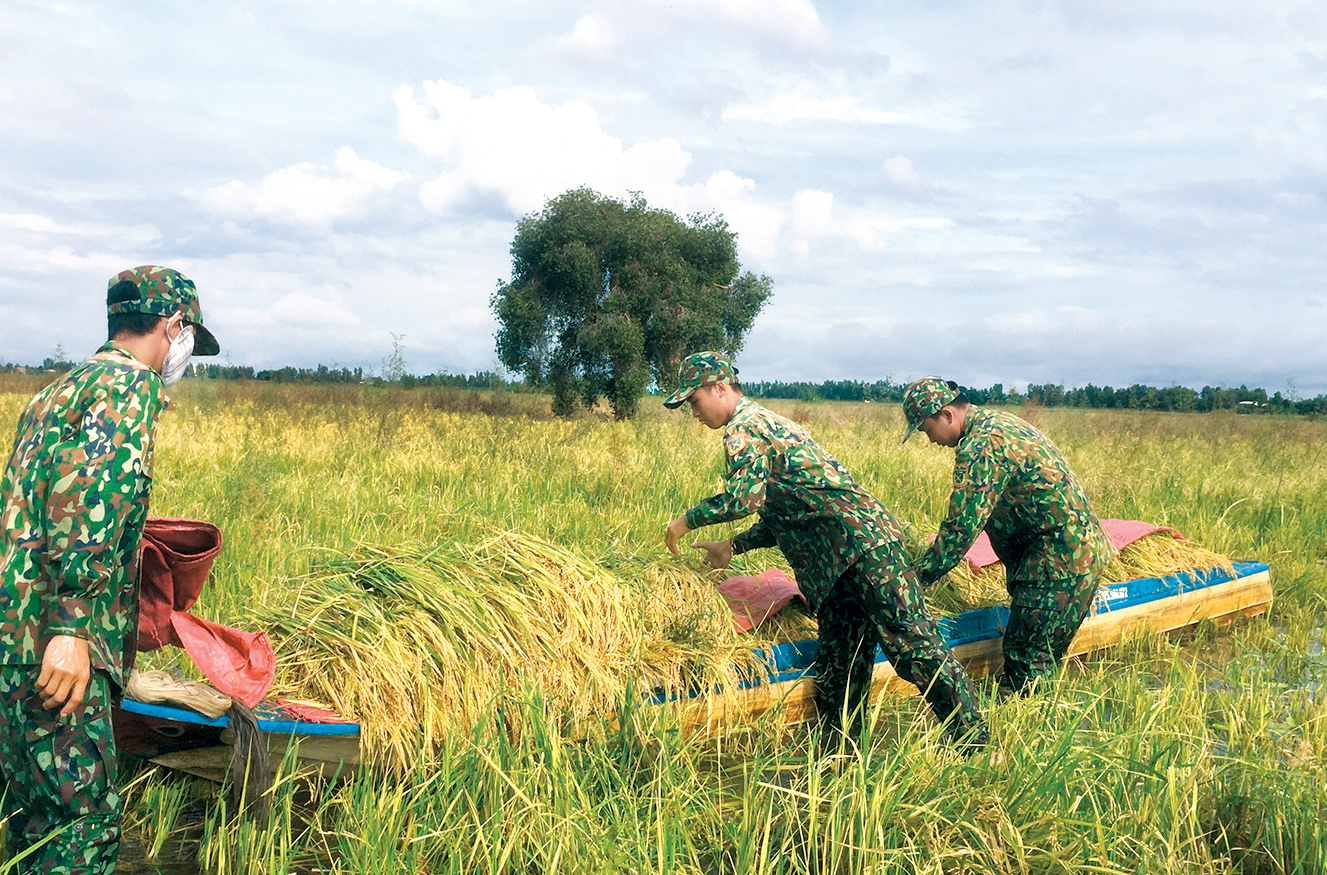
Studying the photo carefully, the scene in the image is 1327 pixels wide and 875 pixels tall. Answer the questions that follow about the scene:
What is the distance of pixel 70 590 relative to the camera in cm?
262

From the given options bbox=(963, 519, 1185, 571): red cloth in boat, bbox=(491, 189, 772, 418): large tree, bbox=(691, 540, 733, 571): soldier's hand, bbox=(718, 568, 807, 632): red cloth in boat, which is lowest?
bbox=(718, 568, 807, 632): red cloth in boat

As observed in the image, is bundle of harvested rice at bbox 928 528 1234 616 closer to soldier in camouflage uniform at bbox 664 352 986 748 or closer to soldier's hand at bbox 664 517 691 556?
soldier in camouflage uniform at bbox 664 352 986 748

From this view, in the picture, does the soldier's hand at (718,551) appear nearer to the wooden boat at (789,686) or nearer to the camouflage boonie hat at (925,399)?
the wooden boat at (789,686)

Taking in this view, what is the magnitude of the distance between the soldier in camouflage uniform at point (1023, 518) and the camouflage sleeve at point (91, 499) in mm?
3975

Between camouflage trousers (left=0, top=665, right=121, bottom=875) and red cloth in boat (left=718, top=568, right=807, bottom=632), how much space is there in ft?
10.8

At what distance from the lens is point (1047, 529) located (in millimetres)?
5352

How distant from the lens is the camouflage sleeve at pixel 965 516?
Answer: 5.03 meters

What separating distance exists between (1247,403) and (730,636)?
82.5 feet

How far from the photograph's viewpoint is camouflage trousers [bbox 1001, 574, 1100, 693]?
535cm

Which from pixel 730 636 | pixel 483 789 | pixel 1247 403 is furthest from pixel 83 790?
pixel 1247 403

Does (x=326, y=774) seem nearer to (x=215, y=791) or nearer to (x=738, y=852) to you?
(x=215, y=791)

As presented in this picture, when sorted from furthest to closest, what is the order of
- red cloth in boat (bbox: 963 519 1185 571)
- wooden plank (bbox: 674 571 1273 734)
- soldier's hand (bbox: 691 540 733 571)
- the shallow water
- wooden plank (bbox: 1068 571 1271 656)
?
red cloth in boat (bbox: 963 519 1185 571) < wooden plank (bbox: 1068 571 1271 656) < soldier's hand (bbox: 691 540 733 571) < wooden plank (bbox: 674 571 1273 734) < the shallow water

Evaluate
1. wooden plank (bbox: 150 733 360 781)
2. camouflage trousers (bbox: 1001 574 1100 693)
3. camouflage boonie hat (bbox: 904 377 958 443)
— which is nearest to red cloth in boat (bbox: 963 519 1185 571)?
camouflage trousers (bbox: 1001 574 1100 693)

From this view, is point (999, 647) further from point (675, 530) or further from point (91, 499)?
point (91, 499)
